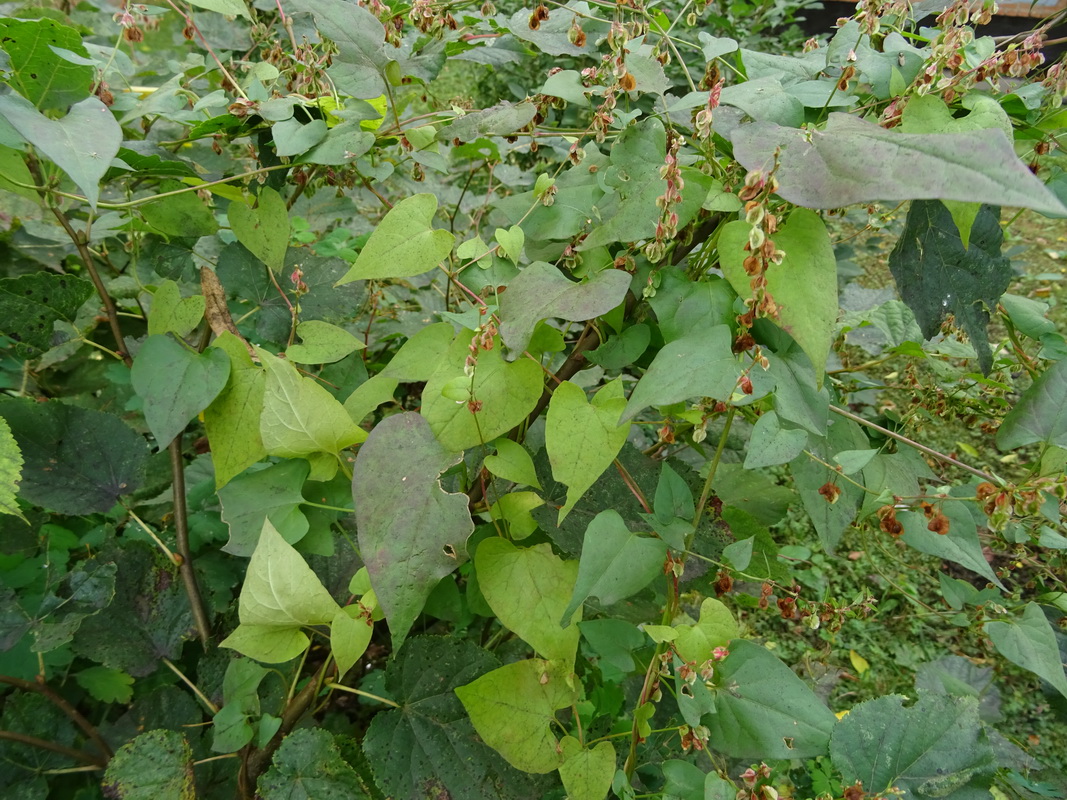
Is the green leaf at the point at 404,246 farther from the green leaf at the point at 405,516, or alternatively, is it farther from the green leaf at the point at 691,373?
the green leaf at the point at 691,373

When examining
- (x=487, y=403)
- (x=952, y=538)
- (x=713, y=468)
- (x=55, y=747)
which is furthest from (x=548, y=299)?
(x=55, y=747)

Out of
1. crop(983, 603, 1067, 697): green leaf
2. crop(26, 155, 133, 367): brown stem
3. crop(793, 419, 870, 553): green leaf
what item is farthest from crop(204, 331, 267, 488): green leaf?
crop(983, 603, 1067, 697): green leaf

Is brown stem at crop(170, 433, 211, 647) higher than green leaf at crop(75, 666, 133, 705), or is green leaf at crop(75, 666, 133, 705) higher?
brown stem at crop(170, 433, 211, 647)

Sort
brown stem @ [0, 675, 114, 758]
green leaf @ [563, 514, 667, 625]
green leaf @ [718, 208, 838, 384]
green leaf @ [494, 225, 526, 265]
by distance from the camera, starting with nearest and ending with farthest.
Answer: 1. green leaf @ [718, 208, 838, 384]
2. green leaf @ [563, 514, 667, 625]
3. green leaf @ [494, 225, 526, 265]
4. brown stem @ [0, 675, 114, 758]

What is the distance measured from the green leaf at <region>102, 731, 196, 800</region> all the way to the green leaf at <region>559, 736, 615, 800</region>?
1.59 feet

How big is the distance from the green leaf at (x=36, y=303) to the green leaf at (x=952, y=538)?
1.09 meters

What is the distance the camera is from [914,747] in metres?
0.71

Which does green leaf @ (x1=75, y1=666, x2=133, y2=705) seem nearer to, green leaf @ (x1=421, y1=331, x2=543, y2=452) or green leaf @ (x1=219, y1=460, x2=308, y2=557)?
green leaf @ (x1=219, y1=460, x2=308, y2=557)

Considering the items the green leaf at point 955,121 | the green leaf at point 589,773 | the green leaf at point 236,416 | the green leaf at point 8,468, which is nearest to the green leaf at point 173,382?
the green leaf at point 236,416

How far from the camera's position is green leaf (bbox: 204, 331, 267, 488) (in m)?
0.75

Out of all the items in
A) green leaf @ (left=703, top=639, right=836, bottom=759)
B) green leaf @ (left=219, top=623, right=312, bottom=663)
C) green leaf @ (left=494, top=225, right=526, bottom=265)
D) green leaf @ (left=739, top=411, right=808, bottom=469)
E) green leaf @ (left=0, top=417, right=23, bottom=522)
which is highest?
green leaf @ (left=494, top=225, right=526, bottom=265)

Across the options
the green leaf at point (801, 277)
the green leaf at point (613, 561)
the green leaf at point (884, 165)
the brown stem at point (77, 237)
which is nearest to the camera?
the green leaf at point (884, 165)

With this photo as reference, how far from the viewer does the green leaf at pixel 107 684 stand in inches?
40.1

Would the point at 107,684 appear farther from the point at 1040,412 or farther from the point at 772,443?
the point at 1040,412
